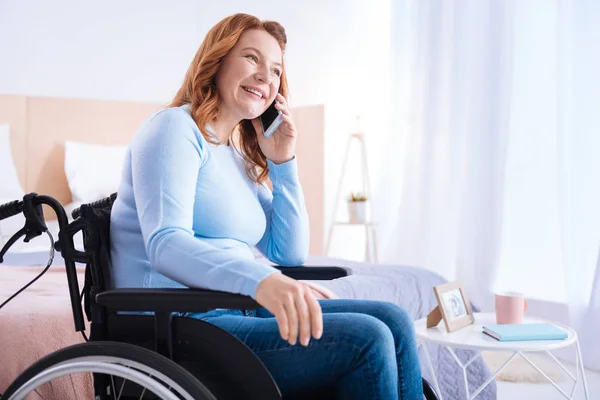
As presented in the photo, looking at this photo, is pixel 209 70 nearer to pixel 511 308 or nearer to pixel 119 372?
pixel 119 372

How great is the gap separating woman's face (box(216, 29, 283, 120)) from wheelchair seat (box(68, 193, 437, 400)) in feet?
1.30

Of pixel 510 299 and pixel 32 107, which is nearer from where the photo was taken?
pixel 510 299

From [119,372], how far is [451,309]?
1.04 m

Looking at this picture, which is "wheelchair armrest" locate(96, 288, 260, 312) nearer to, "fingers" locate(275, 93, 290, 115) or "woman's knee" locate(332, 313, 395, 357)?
"woman's knee" locate(332, 313, 395, 357)

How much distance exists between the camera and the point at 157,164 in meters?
1.17

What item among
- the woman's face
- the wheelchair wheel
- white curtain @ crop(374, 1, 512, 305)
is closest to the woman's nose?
the woman's face

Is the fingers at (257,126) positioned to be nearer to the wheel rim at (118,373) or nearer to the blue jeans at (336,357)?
the blue jeans at (336,357)

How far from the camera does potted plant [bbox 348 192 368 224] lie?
4.43 metres

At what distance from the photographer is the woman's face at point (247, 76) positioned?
143 cm

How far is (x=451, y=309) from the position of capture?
70.3 inches

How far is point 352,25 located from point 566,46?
1.80m

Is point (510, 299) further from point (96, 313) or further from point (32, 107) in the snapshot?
point (32, 107)

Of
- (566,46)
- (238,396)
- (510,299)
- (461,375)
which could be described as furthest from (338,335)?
(566,46)

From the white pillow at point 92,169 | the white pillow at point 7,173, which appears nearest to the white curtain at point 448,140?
the white pillow at point 92,169
